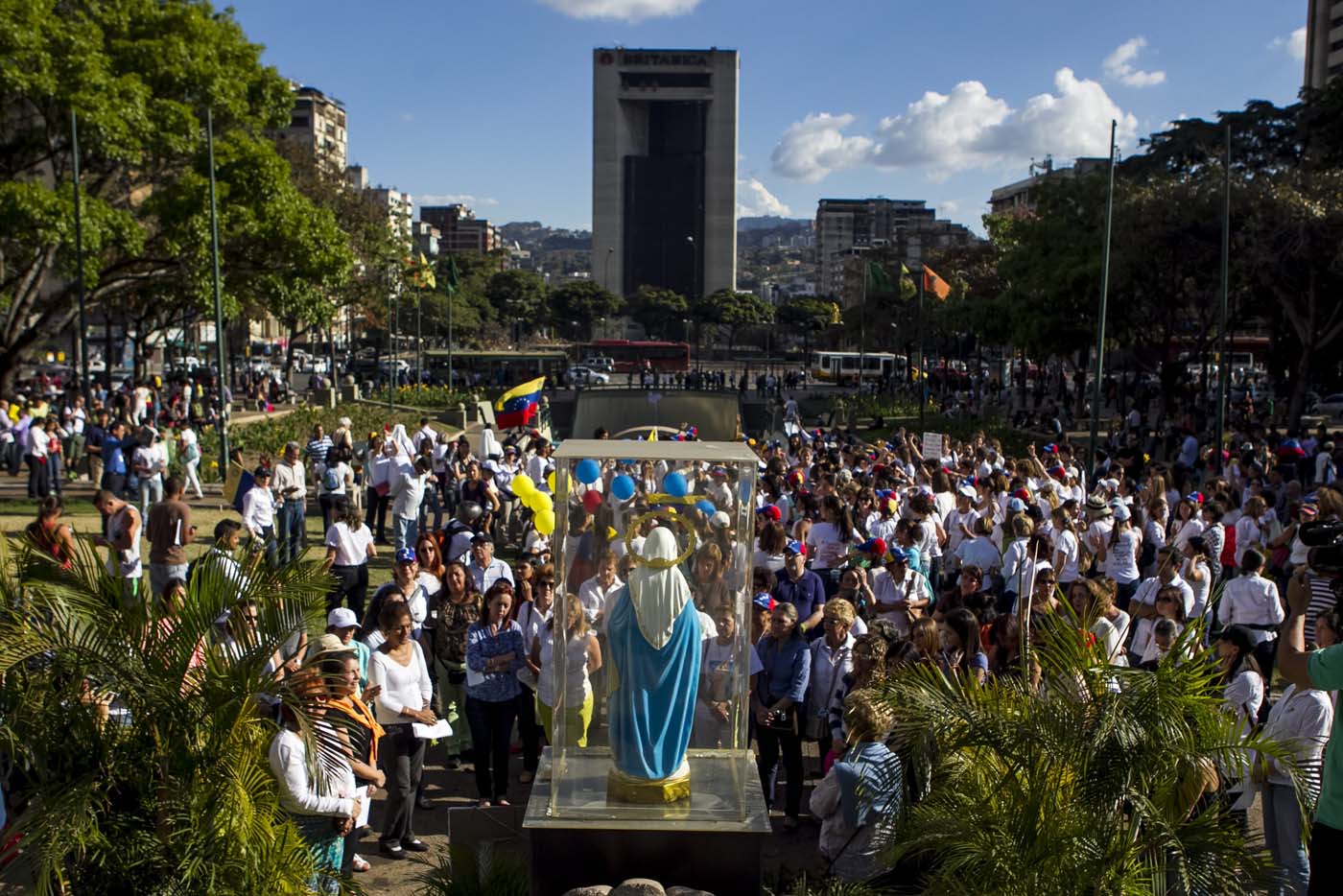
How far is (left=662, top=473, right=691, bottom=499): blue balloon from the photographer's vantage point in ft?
18.6

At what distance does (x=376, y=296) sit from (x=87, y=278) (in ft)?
72.1

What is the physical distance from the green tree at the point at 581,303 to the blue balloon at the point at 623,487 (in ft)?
285

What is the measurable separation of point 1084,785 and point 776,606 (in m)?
3.23

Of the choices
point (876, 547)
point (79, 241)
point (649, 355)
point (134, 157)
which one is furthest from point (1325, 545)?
point (649, 355)

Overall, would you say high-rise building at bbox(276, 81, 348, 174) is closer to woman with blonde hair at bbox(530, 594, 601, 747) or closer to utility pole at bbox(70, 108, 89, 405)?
utility pole at bbox(70, 108, 89, 405)

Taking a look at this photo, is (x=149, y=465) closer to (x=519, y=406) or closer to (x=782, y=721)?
(x=519, y=406)

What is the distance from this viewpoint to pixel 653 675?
18.6 ft

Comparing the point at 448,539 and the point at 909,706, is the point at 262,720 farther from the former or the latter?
the point at 448,539

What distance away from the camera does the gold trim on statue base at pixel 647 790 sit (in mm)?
5816

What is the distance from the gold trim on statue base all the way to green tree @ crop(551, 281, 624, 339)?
286 feet

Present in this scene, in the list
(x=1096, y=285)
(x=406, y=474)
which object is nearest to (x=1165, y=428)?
(x=1096, y=285)

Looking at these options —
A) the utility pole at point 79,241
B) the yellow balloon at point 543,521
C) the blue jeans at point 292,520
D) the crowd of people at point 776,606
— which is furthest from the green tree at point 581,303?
the yellow balloon at point 543,521

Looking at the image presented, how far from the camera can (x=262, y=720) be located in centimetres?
474

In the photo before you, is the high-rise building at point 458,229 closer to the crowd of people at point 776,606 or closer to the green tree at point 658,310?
the green tree at point 658,310
